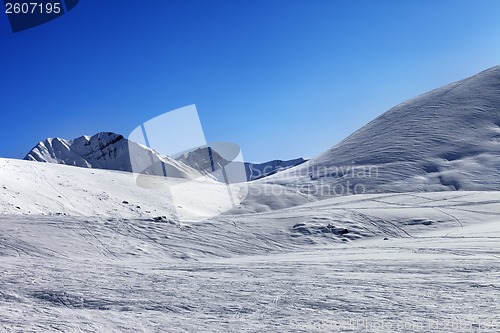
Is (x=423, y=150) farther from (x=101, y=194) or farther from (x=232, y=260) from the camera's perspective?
(x=232, y=260)

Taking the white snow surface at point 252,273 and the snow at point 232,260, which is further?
the snow at point 232,260

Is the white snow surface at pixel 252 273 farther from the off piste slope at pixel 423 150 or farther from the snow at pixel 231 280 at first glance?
the off piste slope at pixel 423 150

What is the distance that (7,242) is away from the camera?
38.2 feet

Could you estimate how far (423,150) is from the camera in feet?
144

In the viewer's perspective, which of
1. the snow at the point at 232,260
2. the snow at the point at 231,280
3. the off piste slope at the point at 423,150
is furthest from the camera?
the off piste slope at the point at 423,150

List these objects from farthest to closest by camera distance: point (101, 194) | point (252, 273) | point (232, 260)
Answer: point (101, 194)
point (232, 260)
point (252, 273)

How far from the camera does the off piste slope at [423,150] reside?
3622 centimetres

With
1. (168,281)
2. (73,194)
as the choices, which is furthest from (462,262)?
(73,194)

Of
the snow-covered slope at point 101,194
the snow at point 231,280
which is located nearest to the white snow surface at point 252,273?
the snow at point 231,280

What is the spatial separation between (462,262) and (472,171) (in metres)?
30.4

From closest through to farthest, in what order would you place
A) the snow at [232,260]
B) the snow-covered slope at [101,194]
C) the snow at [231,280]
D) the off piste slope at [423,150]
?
the snow at [231,280], the snow at [232,260], the snow-covered slope at [101,194], the off piste slope at [423,150]

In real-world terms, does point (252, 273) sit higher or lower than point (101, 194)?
lower

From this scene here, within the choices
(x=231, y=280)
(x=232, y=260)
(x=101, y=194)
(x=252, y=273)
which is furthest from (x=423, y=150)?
(x=231, y=280)

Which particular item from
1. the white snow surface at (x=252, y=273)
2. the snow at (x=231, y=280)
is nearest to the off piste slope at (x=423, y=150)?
the white snow surface at (x=252, y=273)
